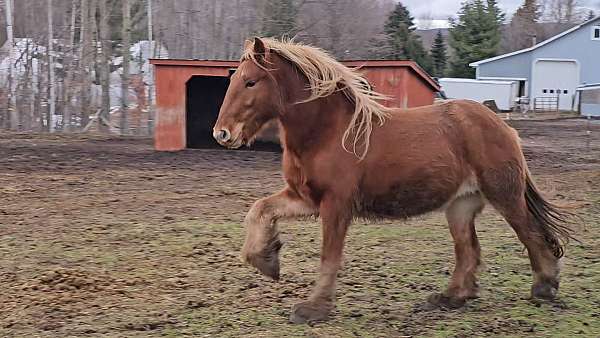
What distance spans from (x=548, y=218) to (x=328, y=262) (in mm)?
1733

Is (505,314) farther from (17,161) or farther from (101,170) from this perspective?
(17,161)

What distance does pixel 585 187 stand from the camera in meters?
11.8

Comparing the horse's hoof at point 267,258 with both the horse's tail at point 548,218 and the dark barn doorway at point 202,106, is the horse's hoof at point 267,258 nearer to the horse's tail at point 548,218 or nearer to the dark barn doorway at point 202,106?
the horse's tail at point 548,218

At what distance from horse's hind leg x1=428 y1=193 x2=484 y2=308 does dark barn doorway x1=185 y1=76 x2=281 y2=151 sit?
12616 millimetres

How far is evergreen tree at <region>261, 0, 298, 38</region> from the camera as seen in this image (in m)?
27.3

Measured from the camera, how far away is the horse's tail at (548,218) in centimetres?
541

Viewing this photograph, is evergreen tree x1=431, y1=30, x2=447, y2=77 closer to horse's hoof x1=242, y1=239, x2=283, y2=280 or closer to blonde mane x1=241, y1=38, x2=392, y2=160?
blonde mane x1=241, y1=38, x2=392, y2=160

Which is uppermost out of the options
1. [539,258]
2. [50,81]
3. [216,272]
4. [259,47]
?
[259,47]

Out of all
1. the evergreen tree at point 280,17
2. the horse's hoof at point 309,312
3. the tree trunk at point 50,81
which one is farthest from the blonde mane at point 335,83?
the evergreen tree at point 280,17

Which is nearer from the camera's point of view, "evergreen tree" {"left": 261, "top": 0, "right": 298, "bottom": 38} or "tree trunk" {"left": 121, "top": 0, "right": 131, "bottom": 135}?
"tree trunk" {"left": 121, "top": 0, "right": 131, "bottom": 135}

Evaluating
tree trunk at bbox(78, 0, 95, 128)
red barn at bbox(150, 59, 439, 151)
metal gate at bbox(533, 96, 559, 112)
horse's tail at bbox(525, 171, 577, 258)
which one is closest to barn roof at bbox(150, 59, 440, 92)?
red barn at bbox(150, 59, 439, 151)

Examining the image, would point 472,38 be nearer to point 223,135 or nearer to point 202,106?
point 202,106

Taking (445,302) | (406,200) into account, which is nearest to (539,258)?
(445,302)

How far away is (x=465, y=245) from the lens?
548 centimetres
